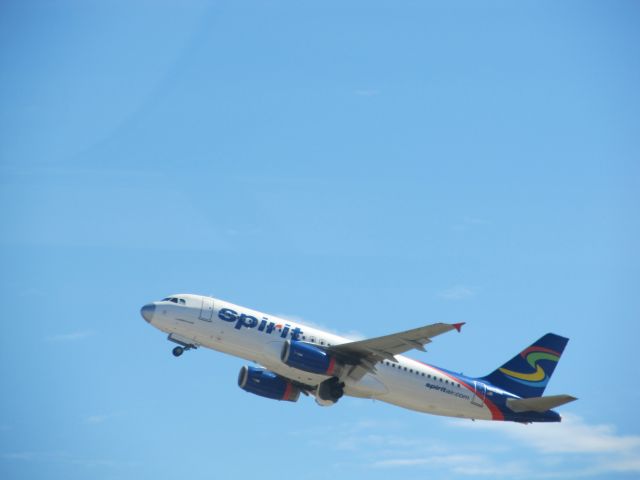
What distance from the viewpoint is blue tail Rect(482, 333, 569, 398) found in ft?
205

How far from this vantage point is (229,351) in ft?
182

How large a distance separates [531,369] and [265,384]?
16.7m

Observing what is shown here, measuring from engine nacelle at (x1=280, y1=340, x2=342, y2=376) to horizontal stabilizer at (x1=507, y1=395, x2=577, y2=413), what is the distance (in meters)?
11.8

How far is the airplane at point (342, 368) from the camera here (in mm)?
54844

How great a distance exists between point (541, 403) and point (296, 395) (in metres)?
14.5

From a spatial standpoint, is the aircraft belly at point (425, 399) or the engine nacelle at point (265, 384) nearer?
the aircraft belly at point (425, 399)

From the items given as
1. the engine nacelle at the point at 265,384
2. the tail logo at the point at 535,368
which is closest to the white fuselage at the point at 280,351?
the engine nacelle at the point at 265,384

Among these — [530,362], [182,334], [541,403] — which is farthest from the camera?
[530,362]

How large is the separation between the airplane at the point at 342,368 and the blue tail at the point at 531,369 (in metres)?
0.07

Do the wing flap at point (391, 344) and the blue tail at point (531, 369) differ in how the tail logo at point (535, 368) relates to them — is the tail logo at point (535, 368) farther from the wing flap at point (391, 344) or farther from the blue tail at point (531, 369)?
the wing flap at point (391, 344)

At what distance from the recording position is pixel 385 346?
179 ft

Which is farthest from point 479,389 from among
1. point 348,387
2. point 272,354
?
point 272,354

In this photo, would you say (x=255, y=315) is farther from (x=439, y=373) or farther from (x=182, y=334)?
(x=439, y=373)

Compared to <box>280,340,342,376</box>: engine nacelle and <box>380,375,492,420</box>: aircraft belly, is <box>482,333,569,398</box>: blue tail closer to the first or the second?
<box>380,375,492,420</box>: aircraft belly
